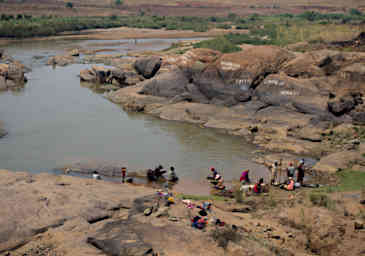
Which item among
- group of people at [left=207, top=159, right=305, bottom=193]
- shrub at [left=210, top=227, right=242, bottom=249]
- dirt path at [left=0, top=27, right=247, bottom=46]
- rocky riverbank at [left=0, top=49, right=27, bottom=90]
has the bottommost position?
group of people at [left=207, top=159, right=305, bottom=193]

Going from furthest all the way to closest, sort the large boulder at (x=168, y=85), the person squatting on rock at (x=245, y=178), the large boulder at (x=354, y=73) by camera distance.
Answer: the large boulder at (x=168, y=85), the large boulder at (x=354, y=73), the person squatting on rock at (x=245, y=178)

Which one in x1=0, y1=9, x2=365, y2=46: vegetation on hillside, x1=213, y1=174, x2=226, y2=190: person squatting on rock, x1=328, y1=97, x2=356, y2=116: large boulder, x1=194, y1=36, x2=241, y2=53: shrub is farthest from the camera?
x1=0, y1=9, x2=365, y2=46: vegetation on hillside

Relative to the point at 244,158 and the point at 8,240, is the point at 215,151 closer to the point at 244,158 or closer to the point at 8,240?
the point at 244,158

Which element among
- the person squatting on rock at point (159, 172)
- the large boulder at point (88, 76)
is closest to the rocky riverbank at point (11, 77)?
the large boulder at point (88, 76)

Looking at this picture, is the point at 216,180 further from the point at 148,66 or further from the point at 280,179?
the point at 148,66

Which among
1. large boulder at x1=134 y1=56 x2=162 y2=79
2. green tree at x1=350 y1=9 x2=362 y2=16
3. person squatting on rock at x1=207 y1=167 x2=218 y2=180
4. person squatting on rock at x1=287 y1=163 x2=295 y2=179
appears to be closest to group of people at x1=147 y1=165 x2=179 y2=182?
person squatting on rock at x1=207 y1=167 x2=218 y2=180

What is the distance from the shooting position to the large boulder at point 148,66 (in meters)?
31.1

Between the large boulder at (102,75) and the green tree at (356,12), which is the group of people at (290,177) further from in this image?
the green tree at (356,12)

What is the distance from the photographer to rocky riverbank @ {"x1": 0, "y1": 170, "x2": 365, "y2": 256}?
9336mm

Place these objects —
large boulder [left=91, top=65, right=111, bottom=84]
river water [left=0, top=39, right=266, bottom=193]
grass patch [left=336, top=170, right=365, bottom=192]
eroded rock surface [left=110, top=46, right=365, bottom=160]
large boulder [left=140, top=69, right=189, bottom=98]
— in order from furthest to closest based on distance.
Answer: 1. large boulder [left=91, top=65, right=111, bottom=84]
2. large boulder [left=140, top=69, right=189, bottom=98]
3. eroded rock surface [left=110, top=46, right=365, bottom=160]
4. river water [left=0, top=39, right=266, bottom=193]
5. grass patch [left=336, top=170, right=365, bottom=192]

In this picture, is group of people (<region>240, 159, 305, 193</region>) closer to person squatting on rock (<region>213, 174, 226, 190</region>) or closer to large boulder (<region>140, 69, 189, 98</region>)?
person squatting on rock (<region>213, 174, 226, 190</region>)

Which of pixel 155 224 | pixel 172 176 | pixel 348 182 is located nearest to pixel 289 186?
pixel 348 182

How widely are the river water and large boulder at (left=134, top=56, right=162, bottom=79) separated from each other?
4391mm

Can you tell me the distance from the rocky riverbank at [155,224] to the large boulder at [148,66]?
19.0m
